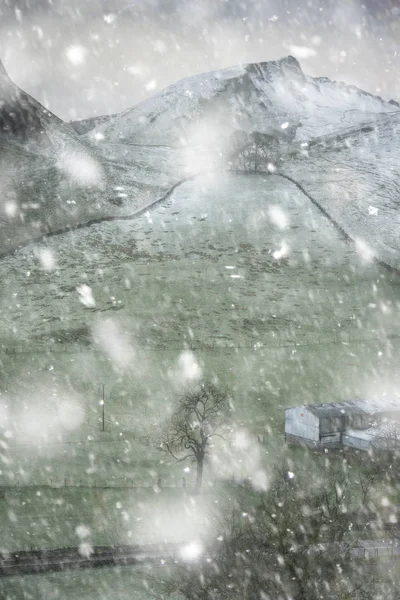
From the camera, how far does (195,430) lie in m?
40.2

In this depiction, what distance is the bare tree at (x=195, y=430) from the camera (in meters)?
34.8

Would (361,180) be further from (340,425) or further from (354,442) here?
(354,442)

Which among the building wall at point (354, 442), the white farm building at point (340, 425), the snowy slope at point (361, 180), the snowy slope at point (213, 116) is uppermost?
the snowy slope at point (213, 116)

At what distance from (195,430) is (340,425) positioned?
29.9 feet

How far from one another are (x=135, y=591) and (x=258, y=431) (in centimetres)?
1739

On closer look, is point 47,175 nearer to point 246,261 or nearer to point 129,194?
point 129,194

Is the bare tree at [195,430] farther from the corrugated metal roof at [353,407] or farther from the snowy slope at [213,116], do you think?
the snowy slope at [213,116]

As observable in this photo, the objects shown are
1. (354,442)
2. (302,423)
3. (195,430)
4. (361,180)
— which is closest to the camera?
(354,442)

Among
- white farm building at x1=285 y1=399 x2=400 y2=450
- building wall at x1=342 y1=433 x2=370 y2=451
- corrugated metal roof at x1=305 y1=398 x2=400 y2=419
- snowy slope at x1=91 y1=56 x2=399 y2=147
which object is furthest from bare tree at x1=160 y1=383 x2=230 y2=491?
snowy slope at x1=91 y1=56 x2=399 y2=147

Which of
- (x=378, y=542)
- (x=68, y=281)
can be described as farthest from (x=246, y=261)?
(x=378, y=542)

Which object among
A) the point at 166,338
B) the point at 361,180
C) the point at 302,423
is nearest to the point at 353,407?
the point at 302,423

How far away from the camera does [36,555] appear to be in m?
26.7

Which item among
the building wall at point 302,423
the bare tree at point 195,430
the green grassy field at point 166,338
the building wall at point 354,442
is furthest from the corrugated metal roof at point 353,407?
the bare tree at point 195,430

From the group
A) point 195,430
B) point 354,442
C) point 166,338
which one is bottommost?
point 354,442
